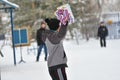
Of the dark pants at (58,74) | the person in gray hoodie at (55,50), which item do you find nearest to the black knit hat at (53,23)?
the person in gray hoodie at (55,50)

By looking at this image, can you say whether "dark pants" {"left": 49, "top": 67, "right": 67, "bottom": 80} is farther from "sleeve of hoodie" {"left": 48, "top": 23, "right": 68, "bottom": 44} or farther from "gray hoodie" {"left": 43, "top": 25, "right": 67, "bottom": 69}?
"sleeve of hoodie" {"left": 48, "top": 23, "right": 68, "bottom": 44}

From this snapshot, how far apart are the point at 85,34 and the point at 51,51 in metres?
43.7

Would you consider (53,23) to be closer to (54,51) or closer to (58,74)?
(54,51)

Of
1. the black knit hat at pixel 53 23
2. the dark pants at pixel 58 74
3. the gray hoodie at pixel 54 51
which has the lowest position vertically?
the dark pants at pixel 58 74

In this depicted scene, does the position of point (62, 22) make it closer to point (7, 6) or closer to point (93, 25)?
point (7, 6)

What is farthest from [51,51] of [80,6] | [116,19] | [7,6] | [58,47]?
[116,19]

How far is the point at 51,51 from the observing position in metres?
7.73

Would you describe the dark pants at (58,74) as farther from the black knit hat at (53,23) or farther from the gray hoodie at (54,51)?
the black knit hat at (53,23)

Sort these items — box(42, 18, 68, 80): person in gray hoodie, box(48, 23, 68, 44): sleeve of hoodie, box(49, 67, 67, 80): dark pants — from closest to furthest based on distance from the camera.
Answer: box(48, 23, 68, 44): sleeve of hoodie < box(42, 18, 68, 80): person in gray hoodie < box(49, 67, 67, 80): dark pants

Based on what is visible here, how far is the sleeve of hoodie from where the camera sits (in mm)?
7266

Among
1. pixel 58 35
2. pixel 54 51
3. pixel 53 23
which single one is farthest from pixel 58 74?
pixel 53 23

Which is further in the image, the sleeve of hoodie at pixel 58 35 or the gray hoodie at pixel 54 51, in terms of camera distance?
the gray hoodie at pixel 54 51

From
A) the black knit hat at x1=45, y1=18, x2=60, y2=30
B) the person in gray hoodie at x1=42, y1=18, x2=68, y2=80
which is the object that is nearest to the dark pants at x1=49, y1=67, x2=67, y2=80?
the person in gray hoodie at x1=42, y1=18, x2=68, y2=80

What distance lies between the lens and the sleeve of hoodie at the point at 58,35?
23.8ft
